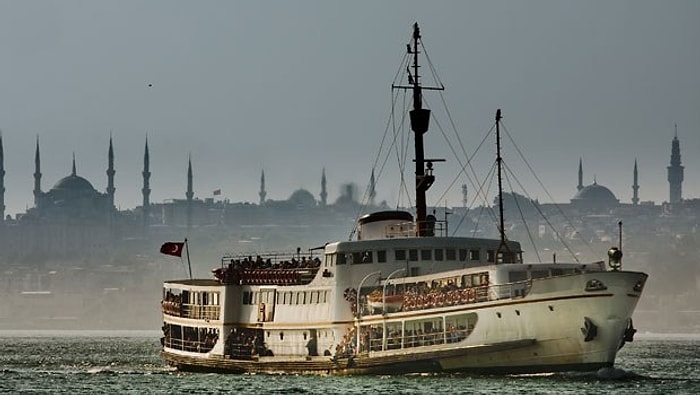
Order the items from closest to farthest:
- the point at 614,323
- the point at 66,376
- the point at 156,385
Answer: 1. the point at 614,323
2. the point at 156,385
3. the point at 66,376

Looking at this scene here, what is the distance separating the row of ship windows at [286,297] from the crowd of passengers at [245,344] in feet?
4.43

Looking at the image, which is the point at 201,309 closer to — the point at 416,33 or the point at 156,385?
the point at 156,385

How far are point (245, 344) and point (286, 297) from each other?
10.6 ft

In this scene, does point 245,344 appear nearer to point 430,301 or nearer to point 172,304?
point 172,304

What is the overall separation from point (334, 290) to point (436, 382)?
653 cm

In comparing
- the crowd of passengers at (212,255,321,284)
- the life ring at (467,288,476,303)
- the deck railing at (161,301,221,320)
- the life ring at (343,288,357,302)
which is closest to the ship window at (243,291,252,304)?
the crowd of passengers at (212,255,321,284)

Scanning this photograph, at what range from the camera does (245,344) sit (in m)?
78.8

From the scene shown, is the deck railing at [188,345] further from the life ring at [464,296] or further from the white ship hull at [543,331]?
the life ring at [464,296]

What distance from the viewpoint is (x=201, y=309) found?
269ft

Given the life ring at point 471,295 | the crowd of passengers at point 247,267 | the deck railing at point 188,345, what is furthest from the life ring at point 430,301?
the deck railing at point 188,345

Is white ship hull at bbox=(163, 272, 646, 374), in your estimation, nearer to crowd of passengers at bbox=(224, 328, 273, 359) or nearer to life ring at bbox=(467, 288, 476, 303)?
life ring at bbox=(467, 288, 476, 303)

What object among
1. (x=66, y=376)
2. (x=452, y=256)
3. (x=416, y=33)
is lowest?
(x=66, y=376)

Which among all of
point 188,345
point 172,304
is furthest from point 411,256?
point 172,304

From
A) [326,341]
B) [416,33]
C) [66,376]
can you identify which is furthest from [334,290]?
[66,376]
